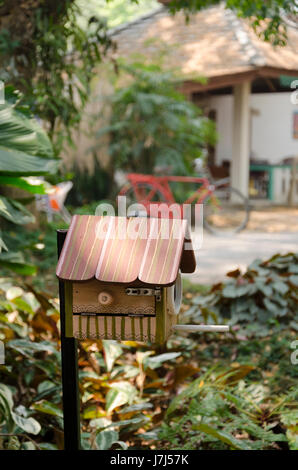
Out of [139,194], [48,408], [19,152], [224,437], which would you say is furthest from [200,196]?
[224,437]

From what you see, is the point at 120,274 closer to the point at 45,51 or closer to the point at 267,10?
the point at 267,10

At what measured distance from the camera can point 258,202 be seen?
11.6 meters

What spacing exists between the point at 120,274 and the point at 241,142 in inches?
384

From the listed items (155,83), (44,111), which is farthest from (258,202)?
(44,111)

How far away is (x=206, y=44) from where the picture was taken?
10898 mm

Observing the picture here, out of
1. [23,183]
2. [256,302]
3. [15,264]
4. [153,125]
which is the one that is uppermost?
[23,183]

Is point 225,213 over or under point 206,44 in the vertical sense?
under

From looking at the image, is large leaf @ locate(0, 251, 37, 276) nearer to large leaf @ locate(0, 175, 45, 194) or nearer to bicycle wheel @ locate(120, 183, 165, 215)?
large leaf @ locate(0, 175, 45, 194)

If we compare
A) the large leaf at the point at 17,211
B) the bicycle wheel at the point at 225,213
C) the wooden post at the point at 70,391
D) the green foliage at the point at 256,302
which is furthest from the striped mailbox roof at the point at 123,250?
the bicycle wheel at the point at 225,213

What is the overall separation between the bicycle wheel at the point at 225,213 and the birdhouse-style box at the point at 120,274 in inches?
236

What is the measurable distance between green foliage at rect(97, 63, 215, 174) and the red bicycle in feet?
1.19

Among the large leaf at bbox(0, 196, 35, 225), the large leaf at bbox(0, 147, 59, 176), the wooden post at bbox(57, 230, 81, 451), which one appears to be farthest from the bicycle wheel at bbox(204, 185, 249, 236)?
the wooden post at bbox(57, 230, 81, 451)

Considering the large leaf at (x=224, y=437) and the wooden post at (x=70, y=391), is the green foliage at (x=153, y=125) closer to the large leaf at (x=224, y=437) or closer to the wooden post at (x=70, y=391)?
the large leaf at (x=224, y=437)
